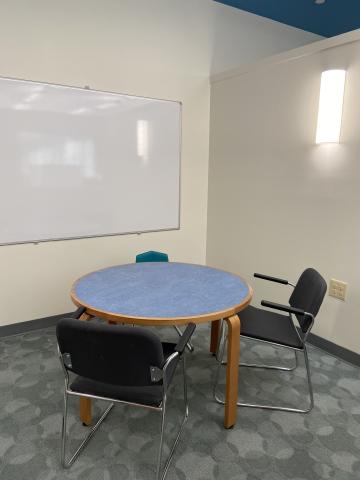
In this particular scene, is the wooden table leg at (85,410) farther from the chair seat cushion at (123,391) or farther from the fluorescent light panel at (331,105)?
the fluorescent light panel at (331,105)

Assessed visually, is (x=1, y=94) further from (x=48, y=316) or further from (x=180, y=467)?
(x=180, y=467)

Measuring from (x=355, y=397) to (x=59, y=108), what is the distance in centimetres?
308

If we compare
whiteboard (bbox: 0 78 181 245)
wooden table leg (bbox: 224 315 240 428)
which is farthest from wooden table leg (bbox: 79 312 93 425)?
whiteboard (bbox: 0 78 181 245)

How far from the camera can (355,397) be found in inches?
88.9

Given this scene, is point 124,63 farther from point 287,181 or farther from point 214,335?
point 214,335

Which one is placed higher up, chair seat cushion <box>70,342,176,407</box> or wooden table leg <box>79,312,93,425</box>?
chair seat cushion <box>70,342,176,407</box>

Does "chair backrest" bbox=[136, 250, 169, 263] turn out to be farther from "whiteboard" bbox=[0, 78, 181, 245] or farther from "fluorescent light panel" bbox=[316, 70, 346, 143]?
"fluorescent light panel" bbox=[316, 70, 346, 143]

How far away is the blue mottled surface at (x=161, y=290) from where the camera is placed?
1.86 m

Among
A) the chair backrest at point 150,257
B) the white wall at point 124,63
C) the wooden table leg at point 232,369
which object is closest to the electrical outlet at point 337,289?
the wooden table leg at point 232,369

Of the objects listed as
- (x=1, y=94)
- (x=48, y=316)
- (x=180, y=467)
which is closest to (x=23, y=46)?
(x=1, y=94)

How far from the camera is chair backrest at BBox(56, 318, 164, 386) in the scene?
4.59ft

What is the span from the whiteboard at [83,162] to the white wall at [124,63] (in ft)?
0.37

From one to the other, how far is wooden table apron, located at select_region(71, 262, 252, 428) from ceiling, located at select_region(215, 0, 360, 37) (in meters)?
2.84

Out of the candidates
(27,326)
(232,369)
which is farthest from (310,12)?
(27,326)
